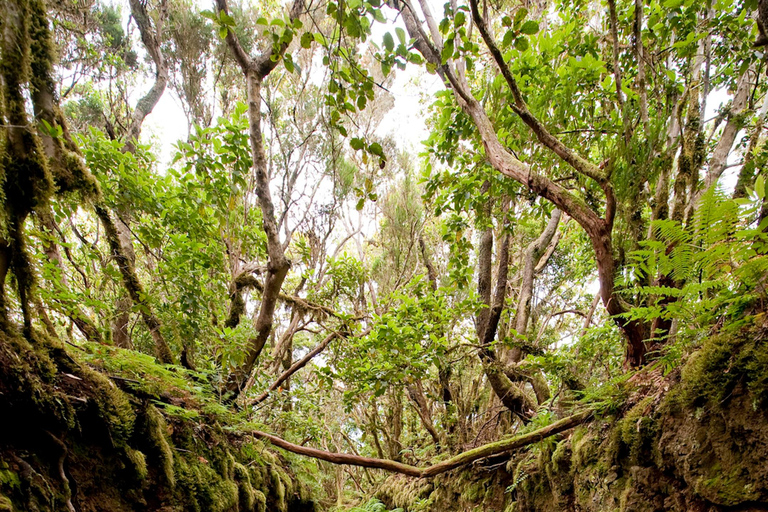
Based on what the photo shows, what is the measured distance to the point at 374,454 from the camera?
1002 cm

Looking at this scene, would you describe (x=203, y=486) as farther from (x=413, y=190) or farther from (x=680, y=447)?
(x=413, y=190)

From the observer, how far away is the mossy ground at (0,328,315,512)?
4.62 feet

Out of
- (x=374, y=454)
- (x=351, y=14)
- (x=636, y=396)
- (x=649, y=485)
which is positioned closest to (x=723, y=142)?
(x=636, y=396)

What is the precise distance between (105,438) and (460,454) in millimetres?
2852

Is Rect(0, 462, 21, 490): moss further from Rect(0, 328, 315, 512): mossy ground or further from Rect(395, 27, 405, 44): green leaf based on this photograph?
Rect(395, 27, 405, 44): green leaf

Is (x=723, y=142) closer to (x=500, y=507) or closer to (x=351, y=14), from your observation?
(x=351, y=14)

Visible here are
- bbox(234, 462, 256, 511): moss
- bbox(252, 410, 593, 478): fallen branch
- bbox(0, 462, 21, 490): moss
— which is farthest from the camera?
bbox(234, 462, 256, 511): moss

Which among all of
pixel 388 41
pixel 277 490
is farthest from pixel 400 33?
pixel 277 490

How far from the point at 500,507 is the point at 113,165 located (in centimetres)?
508

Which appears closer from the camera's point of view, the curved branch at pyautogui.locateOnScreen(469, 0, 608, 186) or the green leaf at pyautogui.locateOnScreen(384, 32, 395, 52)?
the green leaf at pyautogui.locateOnScreen(384, 32, 395, 52)

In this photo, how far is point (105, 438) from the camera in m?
1.89

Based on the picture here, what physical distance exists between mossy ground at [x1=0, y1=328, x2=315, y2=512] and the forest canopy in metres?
0.14

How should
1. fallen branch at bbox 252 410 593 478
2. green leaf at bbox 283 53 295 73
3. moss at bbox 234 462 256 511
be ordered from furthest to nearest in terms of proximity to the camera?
moss at bbox 234 462 256 511
fallen branch at bbox 252 410 593 478
green leaf at bbox 283 53 295 73

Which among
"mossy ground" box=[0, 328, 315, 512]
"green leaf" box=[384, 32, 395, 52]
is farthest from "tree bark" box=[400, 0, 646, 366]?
"mossy ground" box=[0, 328, 315, 512]
